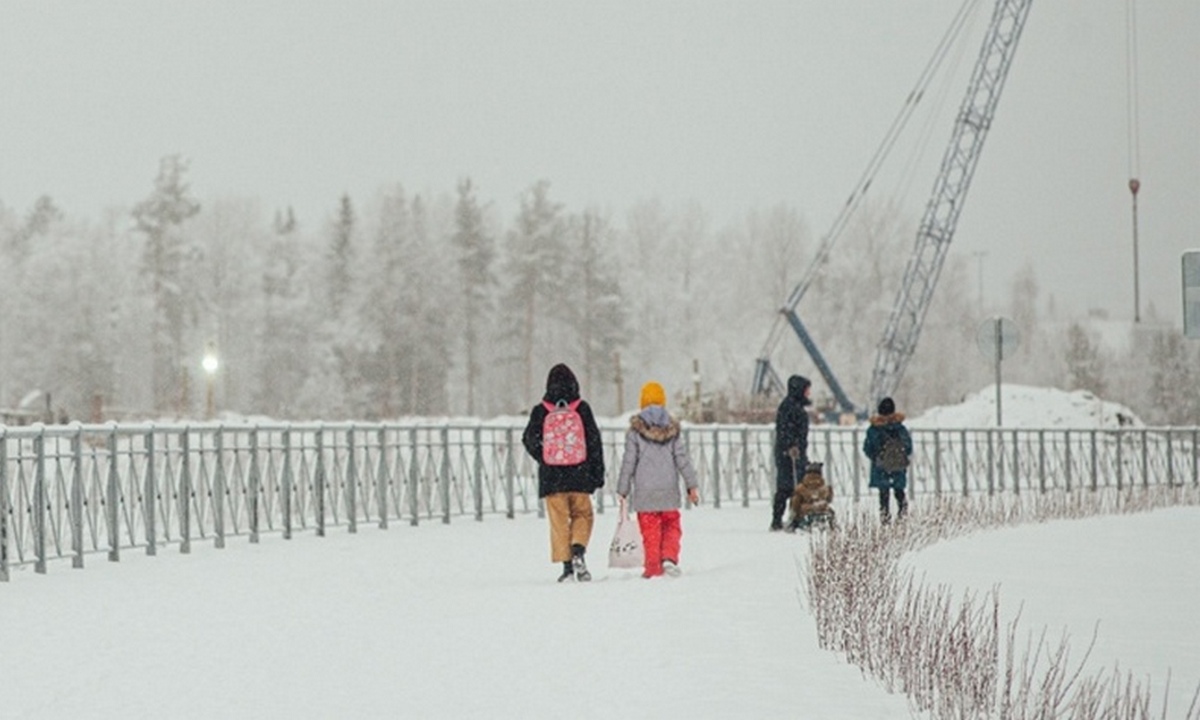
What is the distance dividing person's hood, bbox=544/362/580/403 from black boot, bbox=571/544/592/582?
1267 mm

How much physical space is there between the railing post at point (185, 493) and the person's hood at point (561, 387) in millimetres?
5631

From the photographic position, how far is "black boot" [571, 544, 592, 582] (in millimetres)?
15875

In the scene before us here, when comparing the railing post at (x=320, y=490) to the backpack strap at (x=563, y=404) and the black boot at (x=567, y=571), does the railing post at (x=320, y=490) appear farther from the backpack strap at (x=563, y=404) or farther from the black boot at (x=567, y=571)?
the black boot at (x=567, y=571)

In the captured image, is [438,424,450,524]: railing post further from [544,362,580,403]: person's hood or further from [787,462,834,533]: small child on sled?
[544,362,580,403]: person's hood

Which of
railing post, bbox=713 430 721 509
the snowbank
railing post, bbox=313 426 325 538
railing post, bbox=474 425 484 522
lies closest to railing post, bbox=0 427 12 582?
railing post, bbox=313 426 325 538

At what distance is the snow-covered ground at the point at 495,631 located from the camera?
946 centimetres

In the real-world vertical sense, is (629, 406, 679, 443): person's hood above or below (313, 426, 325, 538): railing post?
above

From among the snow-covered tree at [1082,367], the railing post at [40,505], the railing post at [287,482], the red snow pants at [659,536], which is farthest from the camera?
the snow-covered tree at [1082,367]

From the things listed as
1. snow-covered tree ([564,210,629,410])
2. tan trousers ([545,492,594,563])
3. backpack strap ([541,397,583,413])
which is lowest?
tan trousers ([545,492,594,563])

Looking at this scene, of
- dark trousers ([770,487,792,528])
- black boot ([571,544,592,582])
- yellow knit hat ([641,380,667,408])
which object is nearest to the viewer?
black boot ([571,544,592,582])

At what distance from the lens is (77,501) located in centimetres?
1841

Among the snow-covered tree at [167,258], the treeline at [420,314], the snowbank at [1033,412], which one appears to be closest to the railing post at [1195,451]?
the snowbank at [1033,412]

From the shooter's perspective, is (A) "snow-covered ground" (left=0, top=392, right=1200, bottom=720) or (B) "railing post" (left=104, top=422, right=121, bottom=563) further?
(B) "railing post" (left=104, top=422, right=121, bottom=563)

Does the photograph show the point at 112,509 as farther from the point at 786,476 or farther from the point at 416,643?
the point at 416,643
